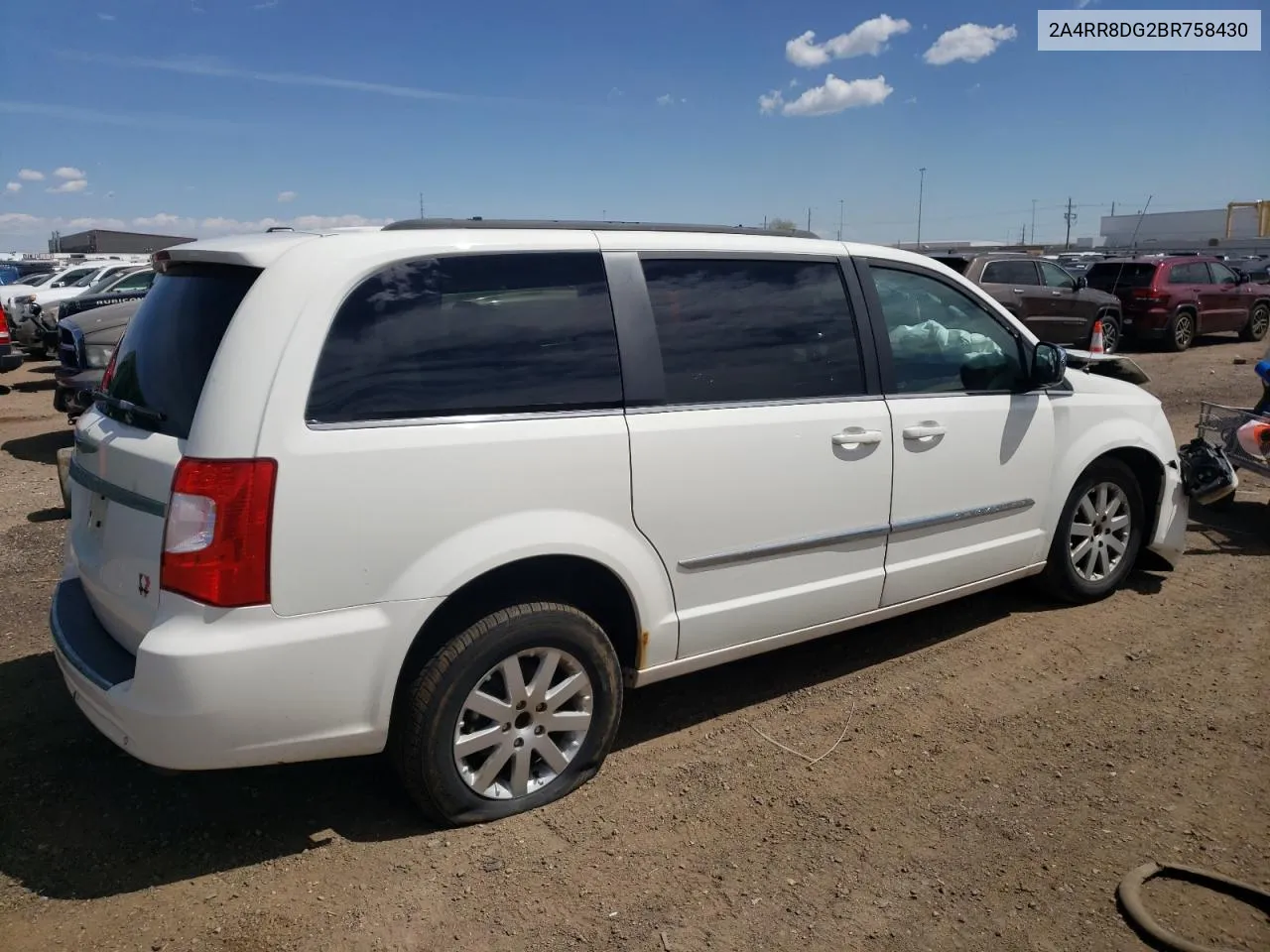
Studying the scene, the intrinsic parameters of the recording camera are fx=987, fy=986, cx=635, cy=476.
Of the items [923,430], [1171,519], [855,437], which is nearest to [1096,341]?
[1171,519]

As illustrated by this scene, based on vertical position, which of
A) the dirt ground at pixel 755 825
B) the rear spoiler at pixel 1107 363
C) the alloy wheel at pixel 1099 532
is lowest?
the dirt ground at pixel 755 825

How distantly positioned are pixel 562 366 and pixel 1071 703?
2.60 metres

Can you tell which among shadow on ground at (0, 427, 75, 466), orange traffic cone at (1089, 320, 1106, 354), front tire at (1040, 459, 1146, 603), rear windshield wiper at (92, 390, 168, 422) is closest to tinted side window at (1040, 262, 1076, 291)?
orange traffic cone at (1089, 320, 1106, 354)

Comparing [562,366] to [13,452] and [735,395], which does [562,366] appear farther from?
[13,452]

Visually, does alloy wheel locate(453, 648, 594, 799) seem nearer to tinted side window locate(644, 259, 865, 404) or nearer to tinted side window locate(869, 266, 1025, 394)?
tinted side window locate(644, 259, 865, 404)

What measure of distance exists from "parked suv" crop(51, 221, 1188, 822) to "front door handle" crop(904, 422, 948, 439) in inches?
0.5

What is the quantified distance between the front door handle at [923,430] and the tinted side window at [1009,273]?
1243 cm

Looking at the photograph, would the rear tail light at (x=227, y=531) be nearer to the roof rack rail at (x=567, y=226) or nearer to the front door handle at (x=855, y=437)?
the roof rack rail at (x=567, y=226)

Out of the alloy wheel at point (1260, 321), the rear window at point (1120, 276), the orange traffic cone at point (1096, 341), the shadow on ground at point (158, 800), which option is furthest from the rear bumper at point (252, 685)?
the alloy wheel at point (1260, 321)

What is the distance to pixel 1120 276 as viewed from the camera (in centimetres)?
1781

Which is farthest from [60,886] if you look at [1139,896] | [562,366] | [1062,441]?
[1062,441]

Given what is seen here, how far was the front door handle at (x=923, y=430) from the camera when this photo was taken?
4051 mm

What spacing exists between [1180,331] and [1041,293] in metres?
3.49

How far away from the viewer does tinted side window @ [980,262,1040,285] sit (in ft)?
51.1
